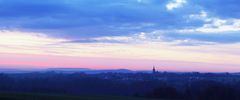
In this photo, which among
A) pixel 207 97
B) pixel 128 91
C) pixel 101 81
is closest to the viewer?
pixel 207 97

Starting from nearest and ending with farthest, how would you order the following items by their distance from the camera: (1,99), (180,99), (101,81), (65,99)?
(1,99), (65,99), (180,99), (101,81)

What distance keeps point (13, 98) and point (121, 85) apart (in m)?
50.4

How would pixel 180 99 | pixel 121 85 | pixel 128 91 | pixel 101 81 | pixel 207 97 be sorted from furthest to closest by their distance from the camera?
pixel 101 81
pixel 121 85
pixel 128 91
pixel 207 97
pixel 180 99

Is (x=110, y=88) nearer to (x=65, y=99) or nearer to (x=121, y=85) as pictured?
(x=121, y=85)

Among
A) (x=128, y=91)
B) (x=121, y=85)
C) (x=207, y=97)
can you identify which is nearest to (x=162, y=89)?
(x=207, y=97)

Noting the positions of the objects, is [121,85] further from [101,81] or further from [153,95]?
[153,95]

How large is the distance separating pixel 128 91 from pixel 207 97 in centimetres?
2075

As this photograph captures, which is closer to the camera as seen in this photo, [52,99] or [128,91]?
[52,99]

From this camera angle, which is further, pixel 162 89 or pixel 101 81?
pixel 101 81

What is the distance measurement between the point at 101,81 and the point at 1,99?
2288 inches

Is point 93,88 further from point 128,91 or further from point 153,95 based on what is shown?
point 153,95

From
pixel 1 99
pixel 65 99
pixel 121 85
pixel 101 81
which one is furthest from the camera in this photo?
pixel 101 81

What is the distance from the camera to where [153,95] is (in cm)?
6456

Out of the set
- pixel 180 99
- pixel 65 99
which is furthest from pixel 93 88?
pixel 65 99
